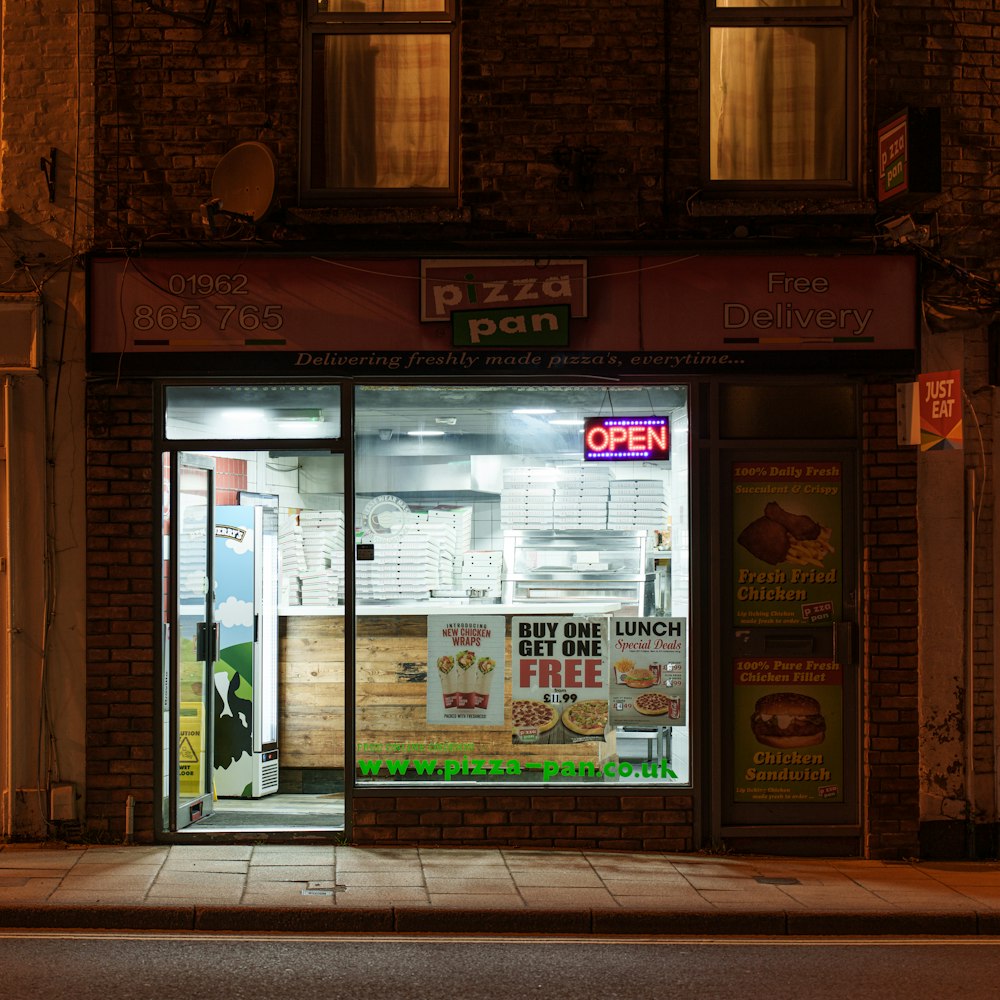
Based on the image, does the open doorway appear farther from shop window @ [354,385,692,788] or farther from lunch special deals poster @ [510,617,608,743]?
lunch special deals poster @ [510,617,608,743]

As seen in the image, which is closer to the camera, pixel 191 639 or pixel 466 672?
pixel 466 672

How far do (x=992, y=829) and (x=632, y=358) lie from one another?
4.14 m

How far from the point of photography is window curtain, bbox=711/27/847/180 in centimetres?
859

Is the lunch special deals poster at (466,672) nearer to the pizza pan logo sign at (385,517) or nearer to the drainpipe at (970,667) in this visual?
the pizza pan logo sign at (385,517)

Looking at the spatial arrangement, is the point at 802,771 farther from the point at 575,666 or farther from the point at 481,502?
the point at 481,502

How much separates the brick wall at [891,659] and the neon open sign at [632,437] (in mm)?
1496

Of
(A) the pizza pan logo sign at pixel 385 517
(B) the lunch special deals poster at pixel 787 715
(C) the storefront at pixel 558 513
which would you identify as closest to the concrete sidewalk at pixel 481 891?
(C) the storefront at pixel 558 513

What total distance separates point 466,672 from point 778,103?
4.81 metres

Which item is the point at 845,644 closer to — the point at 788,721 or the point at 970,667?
the point at 788,721

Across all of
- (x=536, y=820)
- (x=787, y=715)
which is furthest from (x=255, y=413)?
(x=787, y=715)

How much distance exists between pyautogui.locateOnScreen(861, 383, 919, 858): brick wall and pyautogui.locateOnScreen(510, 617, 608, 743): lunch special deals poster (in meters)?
1.88

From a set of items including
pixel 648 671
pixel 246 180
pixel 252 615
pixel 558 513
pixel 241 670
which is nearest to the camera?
pixel 246 180

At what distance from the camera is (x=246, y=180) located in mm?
7973

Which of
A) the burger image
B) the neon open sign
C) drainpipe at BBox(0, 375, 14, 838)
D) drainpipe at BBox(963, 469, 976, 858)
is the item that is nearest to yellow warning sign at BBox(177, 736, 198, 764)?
drainpipe at BBox(0, 375, 14, 838)
